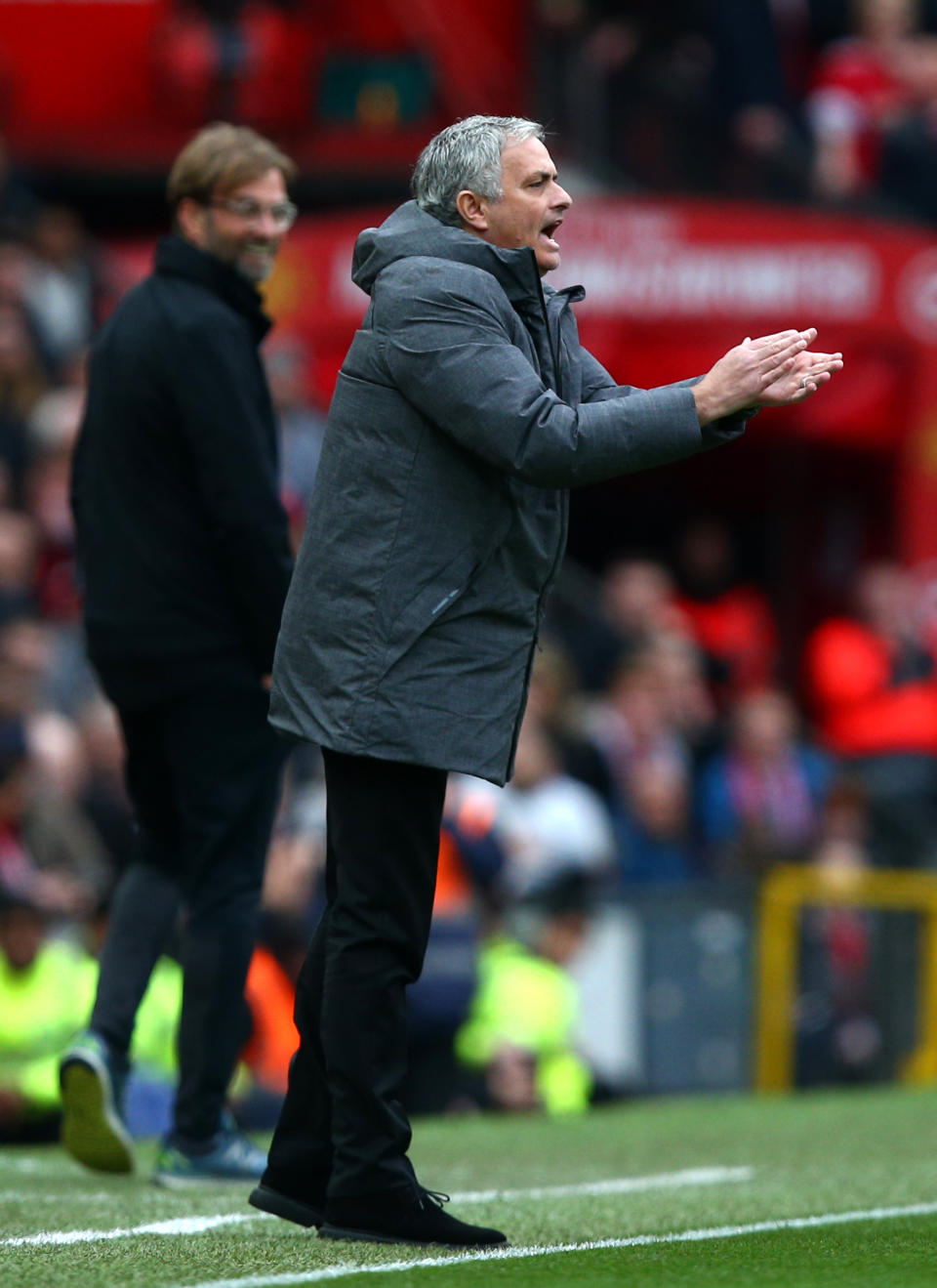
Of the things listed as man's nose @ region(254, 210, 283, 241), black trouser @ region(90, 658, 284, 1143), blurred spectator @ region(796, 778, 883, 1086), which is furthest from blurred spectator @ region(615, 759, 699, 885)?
man's nose @ region(254, 210, 283, 241)

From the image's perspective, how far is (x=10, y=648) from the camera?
31.4 feet

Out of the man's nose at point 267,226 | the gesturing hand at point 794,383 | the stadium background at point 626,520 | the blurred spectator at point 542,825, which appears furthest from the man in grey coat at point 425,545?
the blurred spectator at point 542,825

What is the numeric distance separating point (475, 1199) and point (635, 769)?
6.37 meters

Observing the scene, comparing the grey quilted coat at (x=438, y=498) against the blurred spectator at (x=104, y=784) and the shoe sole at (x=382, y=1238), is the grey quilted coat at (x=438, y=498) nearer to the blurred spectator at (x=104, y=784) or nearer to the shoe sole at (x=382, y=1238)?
the shoe sole at (x=382, y=1238)

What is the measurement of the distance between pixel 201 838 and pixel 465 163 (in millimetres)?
1706

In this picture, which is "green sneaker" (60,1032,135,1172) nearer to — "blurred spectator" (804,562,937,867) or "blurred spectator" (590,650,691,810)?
"blurred spectator" (590,650,691,810)

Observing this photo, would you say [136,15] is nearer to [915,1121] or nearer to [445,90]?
[445,90]

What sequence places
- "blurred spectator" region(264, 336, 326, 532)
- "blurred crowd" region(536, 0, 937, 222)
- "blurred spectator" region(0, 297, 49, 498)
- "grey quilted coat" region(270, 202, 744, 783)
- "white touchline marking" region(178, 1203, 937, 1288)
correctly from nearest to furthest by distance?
1. "white touchline marking" region(178, 1203, 937, 1288)
2. "grey quilted coat" region(270, 202, 744, 783)
3. "blurred spectator" region(0, 297, 49, 498)
4. "blurred spectator" region(264, 336, 326, 532)
5. "blurred crowd" region(536, 0, 937, 222)

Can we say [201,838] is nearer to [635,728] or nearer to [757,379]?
[757,379]

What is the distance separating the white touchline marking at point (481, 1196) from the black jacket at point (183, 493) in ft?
3.87

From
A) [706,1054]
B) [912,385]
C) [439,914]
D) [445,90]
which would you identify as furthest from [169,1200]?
[445,90]

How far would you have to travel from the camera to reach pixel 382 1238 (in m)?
4.24

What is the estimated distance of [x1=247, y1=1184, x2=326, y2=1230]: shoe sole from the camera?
439 centimetres

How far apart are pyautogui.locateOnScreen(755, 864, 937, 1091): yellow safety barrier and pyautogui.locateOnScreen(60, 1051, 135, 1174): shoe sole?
5.54 metres
